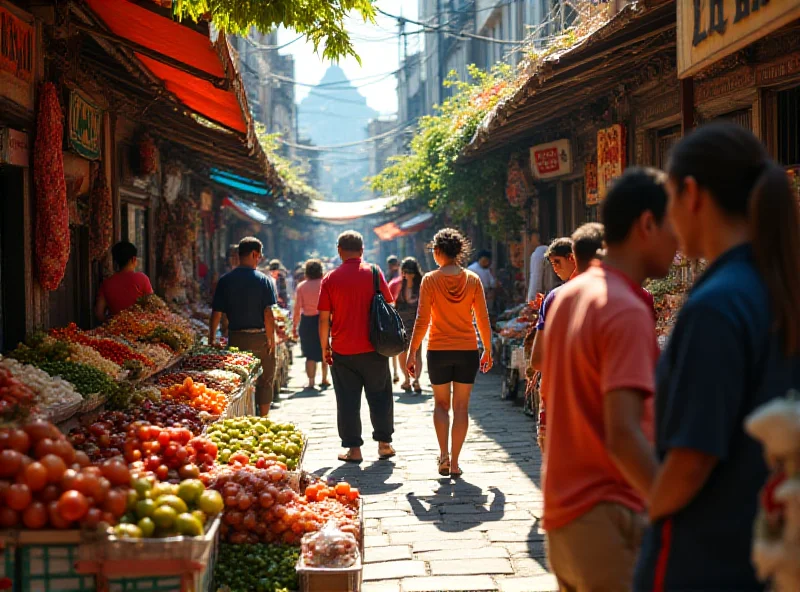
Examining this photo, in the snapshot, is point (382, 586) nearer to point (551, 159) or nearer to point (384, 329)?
point (384, 329)

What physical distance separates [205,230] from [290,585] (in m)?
18.6

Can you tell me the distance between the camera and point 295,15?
6336mm

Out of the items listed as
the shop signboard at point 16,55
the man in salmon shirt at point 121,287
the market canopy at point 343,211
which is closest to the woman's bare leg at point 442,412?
the man in salmon shirt at point 121,287

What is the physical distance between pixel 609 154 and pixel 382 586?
8387mm

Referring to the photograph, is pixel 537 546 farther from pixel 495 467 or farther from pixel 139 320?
pixel 139 320

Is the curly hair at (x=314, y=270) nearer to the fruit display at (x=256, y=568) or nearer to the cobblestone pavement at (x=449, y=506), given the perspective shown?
the cobblestone pavement at (x=449, y=506)

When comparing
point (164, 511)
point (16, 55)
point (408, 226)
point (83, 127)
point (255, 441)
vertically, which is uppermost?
point (408, 226)

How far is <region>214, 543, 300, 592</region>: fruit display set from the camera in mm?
4848

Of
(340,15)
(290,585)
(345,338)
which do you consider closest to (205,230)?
(345,338)

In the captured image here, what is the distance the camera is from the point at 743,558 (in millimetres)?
2125

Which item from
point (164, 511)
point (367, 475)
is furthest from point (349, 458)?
point (164, 511)

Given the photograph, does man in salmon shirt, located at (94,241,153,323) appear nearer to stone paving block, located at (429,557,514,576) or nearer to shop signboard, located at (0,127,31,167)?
shop signboard, located at (0,127,31,167)

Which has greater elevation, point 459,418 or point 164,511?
point 164,511

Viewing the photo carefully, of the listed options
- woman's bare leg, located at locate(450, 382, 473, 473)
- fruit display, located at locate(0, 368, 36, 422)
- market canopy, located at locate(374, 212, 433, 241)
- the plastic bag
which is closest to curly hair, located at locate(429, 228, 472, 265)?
woman's bare leg, located at locate(450, 382, 473, 473)
